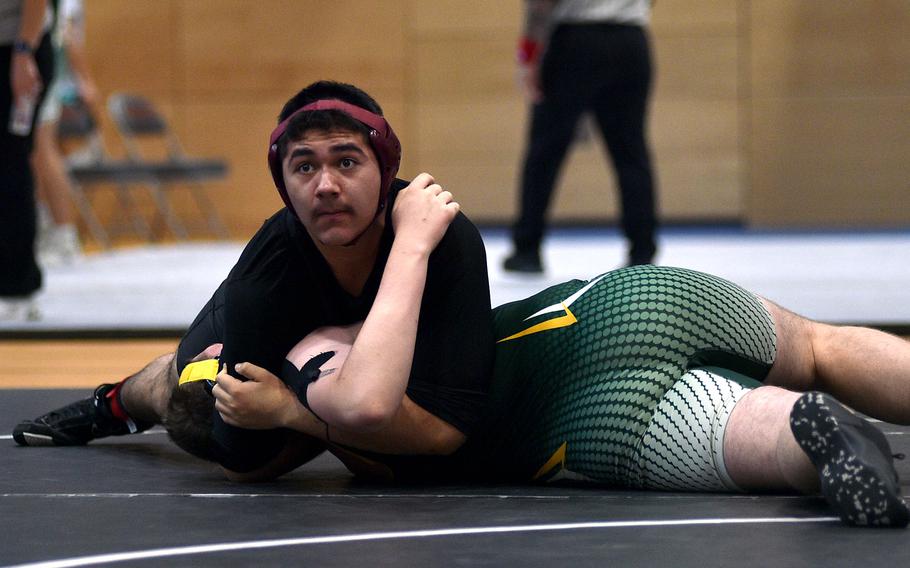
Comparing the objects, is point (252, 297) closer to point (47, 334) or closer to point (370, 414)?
point (370, 414)

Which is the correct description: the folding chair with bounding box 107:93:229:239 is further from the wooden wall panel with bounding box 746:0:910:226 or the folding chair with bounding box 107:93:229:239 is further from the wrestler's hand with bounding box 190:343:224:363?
the wrestler's hand with bounding box 190:343:224:363

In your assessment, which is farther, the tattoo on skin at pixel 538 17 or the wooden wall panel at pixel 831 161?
the wooden wall panel at pixel 831 161

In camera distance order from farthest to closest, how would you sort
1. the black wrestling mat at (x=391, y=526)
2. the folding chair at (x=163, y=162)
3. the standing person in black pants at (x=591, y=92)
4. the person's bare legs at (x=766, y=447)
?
1. the folding chair at (x=163, y=162)
2. the standing person in black pants at (x=591, y=92)
3. the person's bare legs at (x=766, y=447)
4. the black wrestling mat at (x=391, y=526)

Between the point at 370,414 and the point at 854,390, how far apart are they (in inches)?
31.0

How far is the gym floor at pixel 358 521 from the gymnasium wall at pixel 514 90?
282 inches

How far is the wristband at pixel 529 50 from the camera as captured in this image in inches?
222

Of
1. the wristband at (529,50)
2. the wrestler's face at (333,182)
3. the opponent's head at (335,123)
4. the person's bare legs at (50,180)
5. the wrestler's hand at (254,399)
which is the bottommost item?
the wrestler's hand at (254,399)

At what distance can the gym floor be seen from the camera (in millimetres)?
1746

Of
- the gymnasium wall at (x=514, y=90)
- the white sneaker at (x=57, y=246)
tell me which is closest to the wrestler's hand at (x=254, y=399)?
the white sneaker at (x=57, y=246)

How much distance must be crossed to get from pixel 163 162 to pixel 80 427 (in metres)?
6.86

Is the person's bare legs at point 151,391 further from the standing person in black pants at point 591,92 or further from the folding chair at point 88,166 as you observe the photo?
the folding chair at point 88,166

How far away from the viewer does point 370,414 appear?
2.03 meters

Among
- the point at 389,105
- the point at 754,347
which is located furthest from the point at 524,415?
the point at 389,105

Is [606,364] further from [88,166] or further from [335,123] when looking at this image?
[88,166]
